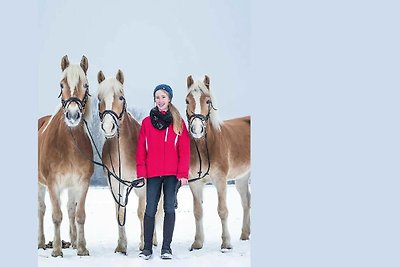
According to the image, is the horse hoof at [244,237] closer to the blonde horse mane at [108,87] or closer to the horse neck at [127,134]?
the horse neck at [127,134]

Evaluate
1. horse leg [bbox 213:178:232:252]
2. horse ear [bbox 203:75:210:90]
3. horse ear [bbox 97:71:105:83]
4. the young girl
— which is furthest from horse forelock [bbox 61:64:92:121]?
horse leg [bbox 213:178:232:252]

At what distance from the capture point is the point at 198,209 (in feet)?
16.7

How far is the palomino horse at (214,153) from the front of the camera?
506 centimetres

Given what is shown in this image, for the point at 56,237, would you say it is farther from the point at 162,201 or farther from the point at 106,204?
the point at 162,201

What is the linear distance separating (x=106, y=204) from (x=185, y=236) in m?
0.68

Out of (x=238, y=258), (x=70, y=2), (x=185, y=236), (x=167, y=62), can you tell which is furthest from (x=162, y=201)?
(x=70, y=2)

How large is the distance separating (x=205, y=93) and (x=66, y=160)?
1.22 meters

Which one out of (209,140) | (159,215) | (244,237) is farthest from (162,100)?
(244,237)

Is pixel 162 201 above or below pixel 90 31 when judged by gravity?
below

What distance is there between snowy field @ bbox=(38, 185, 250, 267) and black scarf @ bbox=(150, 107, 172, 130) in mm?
522

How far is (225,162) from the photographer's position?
5.18m

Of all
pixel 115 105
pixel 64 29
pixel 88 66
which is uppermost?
pixel 64 29

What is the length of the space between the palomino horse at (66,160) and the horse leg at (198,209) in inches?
32.9

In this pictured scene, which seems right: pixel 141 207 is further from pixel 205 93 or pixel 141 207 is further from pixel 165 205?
pixel 205 93
